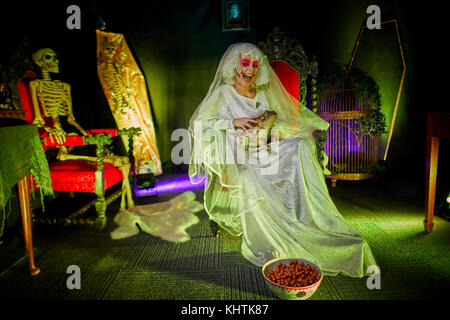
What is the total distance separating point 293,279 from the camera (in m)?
1.85

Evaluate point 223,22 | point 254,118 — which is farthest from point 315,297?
point 223,22

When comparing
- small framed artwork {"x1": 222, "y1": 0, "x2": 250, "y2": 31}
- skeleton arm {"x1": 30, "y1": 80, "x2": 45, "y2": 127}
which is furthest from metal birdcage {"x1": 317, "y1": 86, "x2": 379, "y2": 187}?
skeleton arm {"x1": 30, "y1": 80, "x2": 45, "y2": 127}

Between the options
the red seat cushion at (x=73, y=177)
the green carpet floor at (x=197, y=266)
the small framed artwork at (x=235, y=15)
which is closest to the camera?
the green carpet floor at (x=197, y=266)

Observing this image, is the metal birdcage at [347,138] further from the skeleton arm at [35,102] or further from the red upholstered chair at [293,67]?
the skeleton arm at [35,102]

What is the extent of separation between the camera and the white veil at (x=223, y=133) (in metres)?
2.75

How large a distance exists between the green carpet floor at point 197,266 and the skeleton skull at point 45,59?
1.83 metres

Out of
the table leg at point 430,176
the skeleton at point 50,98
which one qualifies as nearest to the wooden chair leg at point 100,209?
the skeleton at point 50,98

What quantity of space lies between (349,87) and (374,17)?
4.49 ft

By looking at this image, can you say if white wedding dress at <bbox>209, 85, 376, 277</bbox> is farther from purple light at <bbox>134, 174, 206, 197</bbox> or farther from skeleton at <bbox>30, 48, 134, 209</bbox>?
purple light at <bbox>134, 174, 206, 197</bbox>

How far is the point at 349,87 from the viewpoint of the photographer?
17.6 feet

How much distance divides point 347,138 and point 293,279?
3.92 metres

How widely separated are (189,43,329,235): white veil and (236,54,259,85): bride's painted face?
49 mm

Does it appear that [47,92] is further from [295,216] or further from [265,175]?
[295,216]
